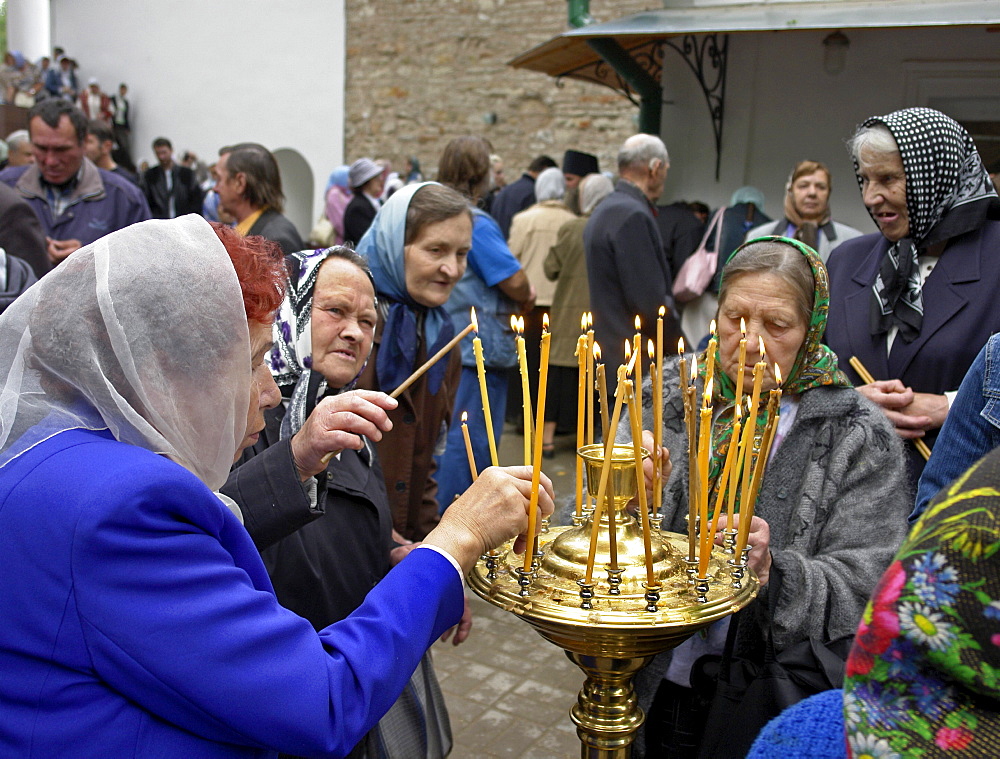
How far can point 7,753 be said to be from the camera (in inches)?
44.8

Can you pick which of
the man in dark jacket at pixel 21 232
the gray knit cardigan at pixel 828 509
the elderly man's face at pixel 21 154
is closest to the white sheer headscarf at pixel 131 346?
the gray knit cardigan at pixel 828 509

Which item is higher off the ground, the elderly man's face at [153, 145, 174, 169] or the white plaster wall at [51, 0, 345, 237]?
the white plaster wall at [51, 0, 345, 237]

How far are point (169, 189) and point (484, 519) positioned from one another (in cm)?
1314

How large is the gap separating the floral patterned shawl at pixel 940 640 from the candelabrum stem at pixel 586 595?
52cm

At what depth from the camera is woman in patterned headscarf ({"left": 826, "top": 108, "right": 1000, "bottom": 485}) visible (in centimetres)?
271

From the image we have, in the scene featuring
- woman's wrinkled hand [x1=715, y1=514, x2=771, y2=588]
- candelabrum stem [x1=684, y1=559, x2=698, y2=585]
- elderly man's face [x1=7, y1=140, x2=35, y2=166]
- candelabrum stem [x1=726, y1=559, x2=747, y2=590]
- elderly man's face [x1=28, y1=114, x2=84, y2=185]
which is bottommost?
woman's wrinkled hand [x1=715, y1=514, x2=771, y2=588]

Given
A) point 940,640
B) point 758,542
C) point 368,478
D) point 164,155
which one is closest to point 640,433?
point 758,542

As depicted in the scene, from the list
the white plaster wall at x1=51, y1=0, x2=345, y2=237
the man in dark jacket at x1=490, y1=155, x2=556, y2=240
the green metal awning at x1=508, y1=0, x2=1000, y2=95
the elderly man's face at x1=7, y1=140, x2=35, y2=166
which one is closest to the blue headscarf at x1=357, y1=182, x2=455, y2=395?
the green metal awning at x1=508, y1=0, x2=1000, y2=95

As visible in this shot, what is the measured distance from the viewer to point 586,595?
143cm

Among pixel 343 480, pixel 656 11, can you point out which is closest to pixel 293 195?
pixel 656 11

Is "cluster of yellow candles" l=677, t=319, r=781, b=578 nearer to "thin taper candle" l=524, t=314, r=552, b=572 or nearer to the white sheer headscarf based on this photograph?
"thin taper candle" l=524, t=314, r=552, b=572

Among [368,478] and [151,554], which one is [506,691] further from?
[151,554]

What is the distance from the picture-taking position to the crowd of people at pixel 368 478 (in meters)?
1.11

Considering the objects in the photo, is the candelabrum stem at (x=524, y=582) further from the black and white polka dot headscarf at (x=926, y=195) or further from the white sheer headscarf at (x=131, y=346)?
→ the black and white polka dot headscarf at (x=926, y=195)
